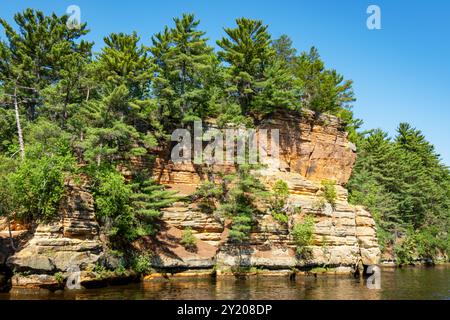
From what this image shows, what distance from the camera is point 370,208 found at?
4131cm

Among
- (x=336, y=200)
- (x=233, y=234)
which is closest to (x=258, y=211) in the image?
(x=233, y=234)

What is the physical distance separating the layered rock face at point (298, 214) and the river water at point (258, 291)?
8.47ft

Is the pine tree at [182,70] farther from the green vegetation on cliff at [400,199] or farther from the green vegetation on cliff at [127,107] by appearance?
the green vegetation on cliff at [400,199]

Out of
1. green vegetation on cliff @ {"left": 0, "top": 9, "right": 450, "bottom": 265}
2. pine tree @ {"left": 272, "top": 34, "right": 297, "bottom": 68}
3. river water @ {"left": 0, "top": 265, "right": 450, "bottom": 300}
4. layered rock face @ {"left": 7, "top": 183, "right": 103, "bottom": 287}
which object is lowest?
river water @ {"left": 0, "top": 265, "right": 450, "bottom": 300}

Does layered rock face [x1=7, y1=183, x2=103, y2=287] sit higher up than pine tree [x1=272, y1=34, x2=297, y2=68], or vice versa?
pine tree [x1=272, y1=34, x2=297, y2=68]

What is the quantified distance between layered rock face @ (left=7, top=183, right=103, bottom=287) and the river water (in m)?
1.08

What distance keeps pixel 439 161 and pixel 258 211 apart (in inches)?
2031

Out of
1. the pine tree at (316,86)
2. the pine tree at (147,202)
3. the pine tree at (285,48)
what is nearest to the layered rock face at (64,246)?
the pine tree at (147,202)

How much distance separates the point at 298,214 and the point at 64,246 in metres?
18.7

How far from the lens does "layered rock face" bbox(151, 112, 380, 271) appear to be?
27.4 meters

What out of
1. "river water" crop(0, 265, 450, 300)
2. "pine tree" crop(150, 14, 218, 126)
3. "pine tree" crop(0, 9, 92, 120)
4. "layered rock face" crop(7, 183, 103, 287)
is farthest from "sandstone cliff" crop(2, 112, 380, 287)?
"pine tree" crop(0, 9, 92, 120)

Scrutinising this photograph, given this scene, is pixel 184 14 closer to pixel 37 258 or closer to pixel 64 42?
pixel 64 42

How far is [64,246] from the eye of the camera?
2011 centimetres

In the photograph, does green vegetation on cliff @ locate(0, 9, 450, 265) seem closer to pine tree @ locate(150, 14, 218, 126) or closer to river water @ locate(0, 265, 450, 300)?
pine tree @ locate(150, 14, 218, 126)
